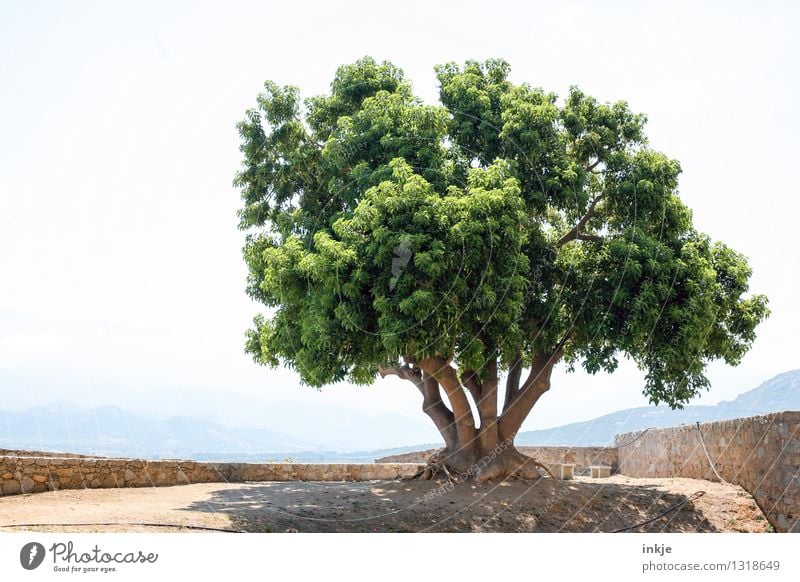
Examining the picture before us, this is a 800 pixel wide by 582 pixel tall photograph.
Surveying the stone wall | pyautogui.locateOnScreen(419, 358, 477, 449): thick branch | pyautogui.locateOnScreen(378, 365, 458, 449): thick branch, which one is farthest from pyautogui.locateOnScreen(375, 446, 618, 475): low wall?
pyautogui.locateOnScreen(419, 358, 477, 449): thick branch

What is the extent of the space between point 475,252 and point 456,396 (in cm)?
404

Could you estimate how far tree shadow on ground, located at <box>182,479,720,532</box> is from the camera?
468 inches

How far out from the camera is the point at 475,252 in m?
12.1

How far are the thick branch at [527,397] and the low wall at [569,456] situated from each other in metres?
6.19

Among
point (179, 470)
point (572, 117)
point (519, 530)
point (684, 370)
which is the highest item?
point (572, 117)

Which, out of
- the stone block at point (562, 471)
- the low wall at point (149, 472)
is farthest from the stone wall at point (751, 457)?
the low wall at point (149, 472)

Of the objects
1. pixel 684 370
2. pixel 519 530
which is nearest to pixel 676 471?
pixel 684 370

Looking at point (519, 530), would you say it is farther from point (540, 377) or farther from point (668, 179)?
point (668, 179)

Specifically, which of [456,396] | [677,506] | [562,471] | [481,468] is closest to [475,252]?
[456,396]

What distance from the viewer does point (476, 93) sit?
15219 millimetres

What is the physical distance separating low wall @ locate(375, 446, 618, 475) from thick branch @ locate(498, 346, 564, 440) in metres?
6.19

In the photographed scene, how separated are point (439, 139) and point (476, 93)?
186 centimetres

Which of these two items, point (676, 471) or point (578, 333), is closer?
point (578, 333)

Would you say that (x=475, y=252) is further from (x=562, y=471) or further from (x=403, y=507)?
(x=562, y=471)
